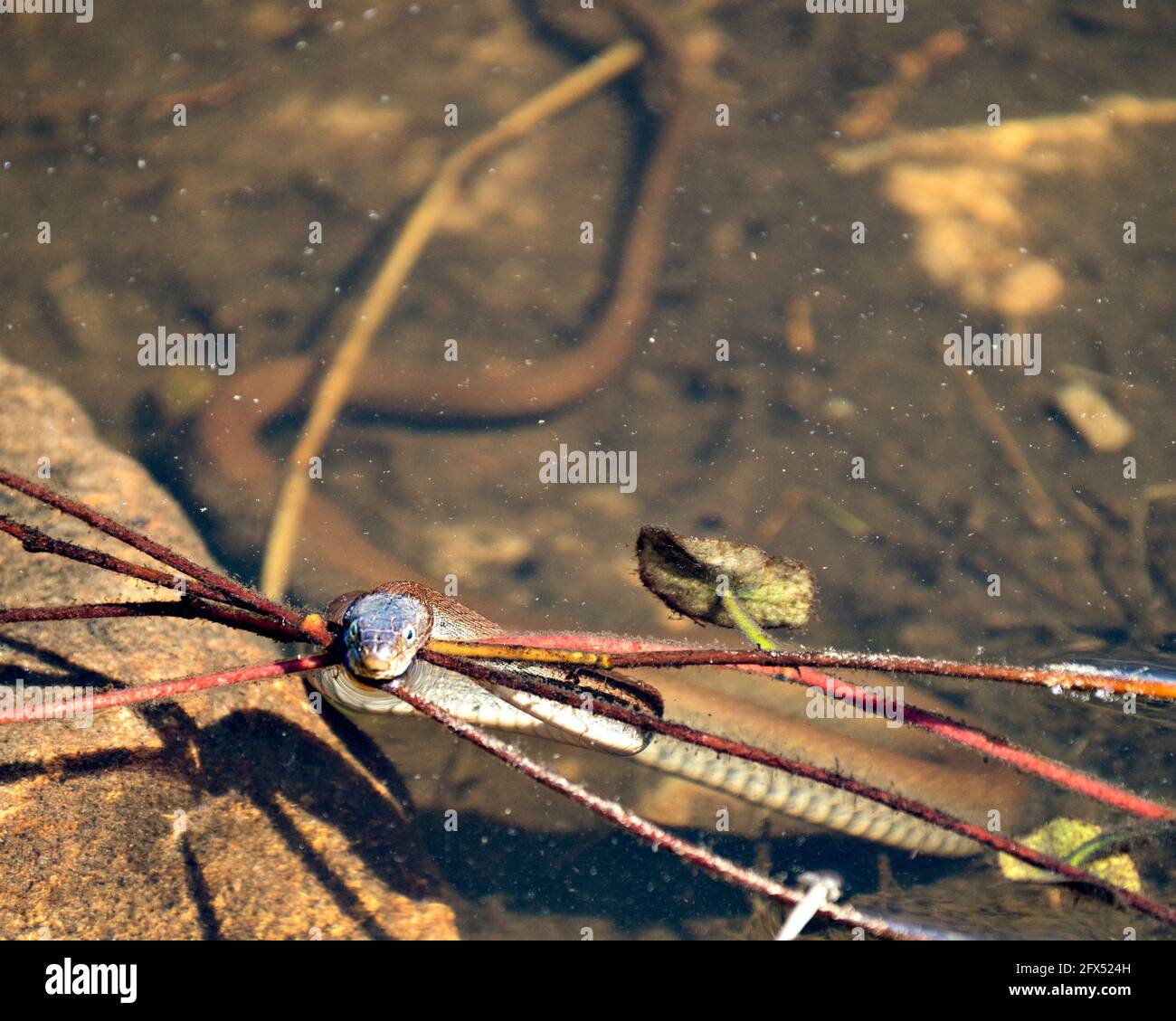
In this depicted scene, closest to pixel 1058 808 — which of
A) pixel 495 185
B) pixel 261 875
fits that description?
pixel 261 875

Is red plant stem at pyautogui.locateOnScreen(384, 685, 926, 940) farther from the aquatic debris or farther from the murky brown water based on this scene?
the aquatic debris

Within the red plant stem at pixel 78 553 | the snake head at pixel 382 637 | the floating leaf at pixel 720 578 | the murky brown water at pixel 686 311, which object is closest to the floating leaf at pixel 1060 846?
the murky brown water at pixel 686 311

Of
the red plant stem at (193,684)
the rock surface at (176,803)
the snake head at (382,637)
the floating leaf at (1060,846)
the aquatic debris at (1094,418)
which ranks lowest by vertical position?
the floating leaf at (1060,846)

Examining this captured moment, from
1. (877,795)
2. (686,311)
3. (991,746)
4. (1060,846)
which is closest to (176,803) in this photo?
(877,795)

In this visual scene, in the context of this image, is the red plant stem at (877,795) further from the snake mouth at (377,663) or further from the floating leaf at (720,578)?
the floating leaf at (720,578)

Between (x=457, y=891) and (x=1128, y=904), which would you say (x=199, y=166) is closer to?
(x=457, y=891)

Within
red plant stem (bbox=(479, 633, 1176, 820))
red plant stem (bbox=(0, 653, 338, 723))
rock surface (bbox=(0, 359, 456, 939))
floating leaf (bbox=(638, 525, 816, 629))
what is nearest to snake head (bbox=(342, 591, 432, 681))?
red plant stem (bbox=(0, 653, 338, 723))
